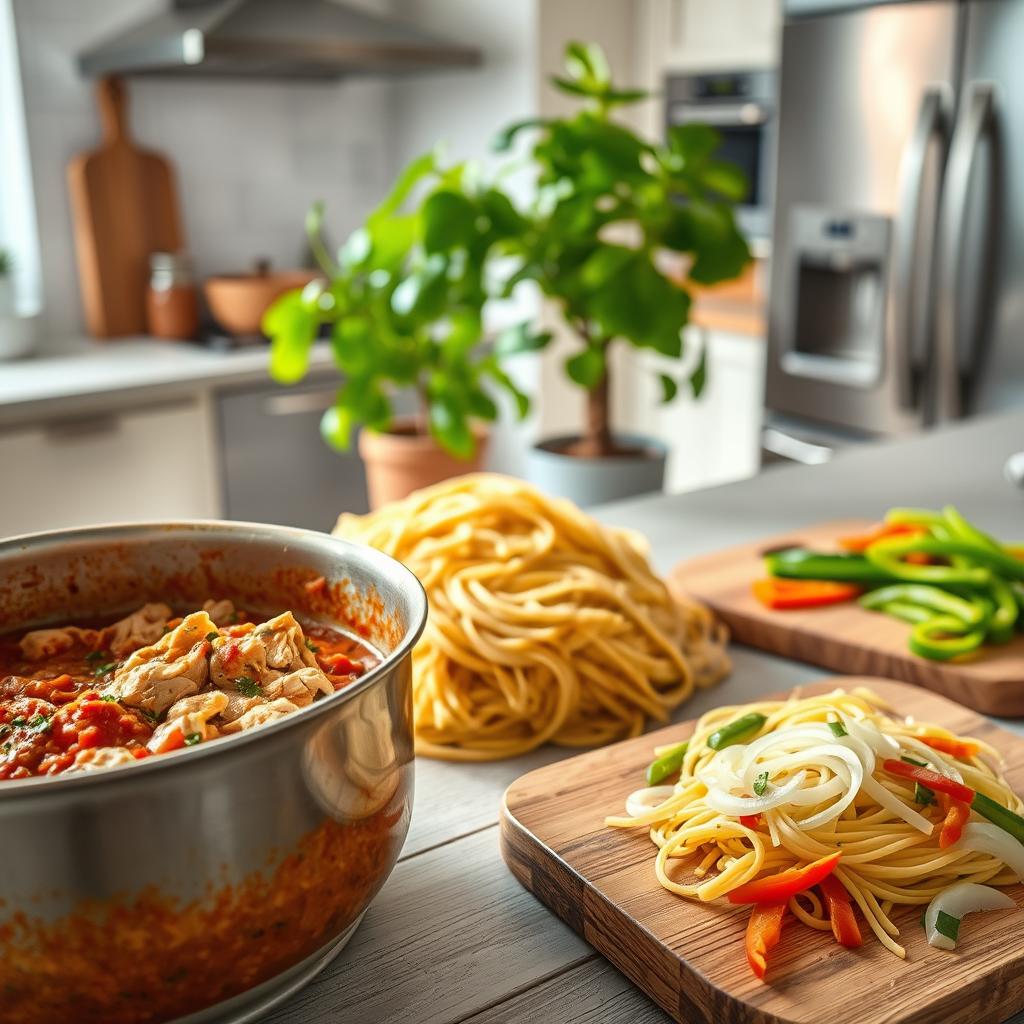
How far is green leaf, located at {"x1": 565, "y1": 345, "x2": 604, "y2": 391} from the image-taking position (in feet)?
8.38

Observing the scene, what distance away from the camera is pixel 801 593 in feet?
4.56

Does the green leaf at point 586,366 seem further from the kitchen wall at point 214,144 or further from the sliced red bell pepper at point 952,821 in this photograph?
the kitchen wall at point 214,144

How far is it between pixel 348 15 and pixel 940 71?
5.97ft

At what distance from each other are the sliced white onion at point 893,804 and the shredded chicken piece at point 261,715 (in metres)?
0.42


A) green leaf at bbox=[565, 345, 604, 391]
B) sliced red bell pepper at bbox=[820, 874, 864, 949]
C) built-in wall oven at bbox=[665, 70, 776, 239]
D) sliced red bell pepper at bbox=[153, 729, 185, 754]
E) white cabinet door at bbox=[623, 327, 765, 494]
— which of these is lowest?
white cabinet door at bbox=[623, 327, 765, 494]

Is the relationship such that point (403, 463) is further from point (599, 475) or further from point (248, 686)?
point (248, 686)

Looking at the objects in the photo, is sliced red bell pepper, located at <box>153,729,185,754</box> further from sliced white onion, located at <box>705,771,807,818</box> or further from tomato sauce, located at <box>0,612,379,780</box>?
sliced white onion, located at <box>705,771,807,818</box>

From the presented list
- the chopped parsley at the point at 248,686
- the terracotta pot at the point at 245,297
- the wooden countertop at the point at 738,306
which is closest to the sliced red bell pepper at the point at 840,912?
the chopped parsley at the point at 248,686

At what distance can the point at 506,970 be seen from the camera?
0.81 metres

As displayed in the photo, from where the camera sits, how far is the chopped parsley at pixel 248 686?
2.56 ft

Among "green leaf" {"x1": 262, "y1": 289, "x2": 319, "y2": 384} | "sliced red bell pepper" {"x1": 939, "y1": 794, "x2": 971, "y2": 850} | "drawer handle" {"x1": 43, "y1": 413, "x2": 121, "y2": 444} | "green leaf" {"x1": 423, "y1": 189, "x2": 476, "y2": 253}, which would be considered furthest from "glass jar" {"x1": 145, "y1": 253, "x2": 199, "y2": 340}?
"sliced red bell pepper" {"x1": 939, "y1": 794, "x2": 971, "y2": 850}

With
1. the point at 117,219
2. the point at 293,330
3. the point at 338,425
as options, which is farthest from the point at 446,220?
the point at 117,219

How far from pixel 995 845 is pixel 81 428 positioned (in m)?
2.84

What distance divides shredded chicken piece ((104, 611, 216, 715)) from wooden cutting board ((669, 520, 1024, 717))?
0.73 m
